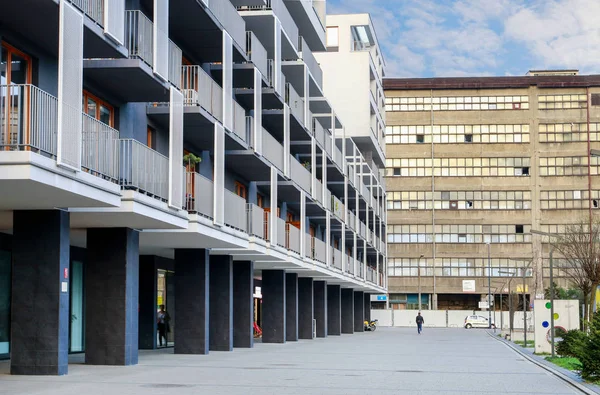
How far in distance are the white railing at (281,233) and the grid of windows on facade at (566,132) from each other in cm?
7772

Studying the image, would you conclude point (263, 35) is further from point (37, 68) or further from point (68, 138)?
point (68, 138)

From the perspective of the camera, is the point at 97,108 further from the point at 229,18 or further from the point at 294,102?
the point at 294,102

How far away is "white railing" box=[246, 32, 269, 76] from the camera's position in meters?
33.0

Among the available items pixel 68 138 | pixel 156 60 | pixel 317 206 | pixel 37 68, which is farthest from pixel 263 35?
pixel 68 138

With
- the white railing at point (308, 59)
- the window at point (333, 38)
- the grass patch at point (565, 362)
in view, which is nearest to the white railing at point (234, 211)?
the grass patch at point (565, 362)

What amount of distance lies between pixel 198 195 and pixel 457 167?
8649 cm

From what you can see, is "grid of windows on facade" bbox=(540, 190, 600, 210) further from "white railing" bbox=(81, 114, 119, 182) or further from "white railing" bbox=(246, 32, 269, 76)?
"white railing" bbox=(81, 114, 119, 182)

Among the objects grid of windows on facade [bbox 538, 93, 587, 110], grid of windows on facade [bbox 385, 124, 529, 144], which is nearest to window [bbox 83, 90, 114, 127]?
grid of windows on facade [bbox 385, 124, 529, 144]

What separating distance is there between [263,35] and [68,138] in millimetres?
22088

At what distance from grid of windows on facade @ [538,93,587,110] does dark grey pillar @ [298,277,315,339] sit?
6778cm

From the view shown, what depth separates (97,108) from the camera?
22766mm

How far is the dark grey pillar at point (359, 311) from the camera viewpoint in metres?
72.1

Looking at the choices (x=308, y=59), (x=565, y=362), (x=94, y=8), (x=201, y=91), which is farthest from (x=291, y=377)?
(x=308, y=59)

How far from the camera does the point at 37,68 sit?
19.4 m
